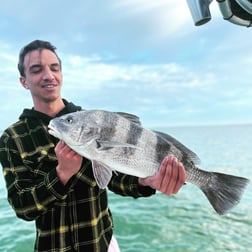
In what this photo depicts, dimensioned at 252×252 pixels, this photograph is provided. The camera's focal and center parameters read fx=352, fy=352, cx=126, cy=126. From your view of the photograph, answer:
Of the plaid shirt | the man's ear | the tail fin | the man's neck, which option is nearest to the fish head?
the plaid shirt

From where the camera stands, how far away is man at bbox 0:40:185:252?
2.26 meters

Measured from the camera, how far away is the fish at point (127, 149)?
2207mm

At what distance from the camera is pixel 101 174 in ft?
7.16

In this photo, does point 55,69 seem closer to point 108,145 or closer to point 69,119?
point 69,119

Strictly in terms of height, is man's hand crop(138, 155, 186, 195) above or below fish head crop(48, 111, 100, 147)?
below

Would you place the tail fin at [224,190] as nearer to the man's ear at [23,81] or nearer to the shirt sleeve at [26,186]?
the shirt sleeve at [26,186]

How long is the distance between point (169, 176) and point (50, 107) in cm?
103

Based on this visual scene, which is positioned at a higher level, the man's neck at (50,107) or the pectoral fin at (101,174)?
the man's neck at (50,107)

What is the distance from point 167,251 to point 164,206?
2.88 metres

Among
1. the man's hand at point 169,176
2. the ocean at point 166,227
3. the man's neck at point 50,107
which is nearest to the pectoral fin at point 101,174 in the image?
the man's hand at point 169,176

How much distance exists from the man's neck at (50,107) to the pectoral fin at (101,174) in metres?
0.66

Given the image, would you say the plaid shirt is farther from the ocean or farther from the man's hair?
the ocean

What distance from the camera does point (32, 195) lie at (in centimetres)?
227

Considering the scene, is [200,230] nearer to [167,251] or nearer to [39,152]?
[167,251]
